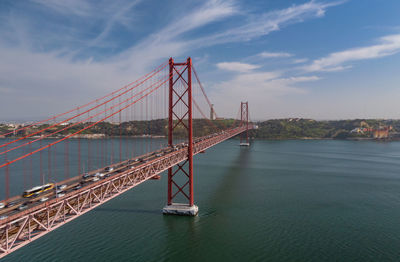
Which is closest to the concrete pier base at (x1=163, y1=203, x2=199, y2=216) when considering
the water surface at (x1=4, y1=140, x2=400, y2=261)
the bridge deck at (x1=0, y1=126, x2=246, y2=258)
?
the water surface at (x1=4, y1=140, x2=400, y2=261)

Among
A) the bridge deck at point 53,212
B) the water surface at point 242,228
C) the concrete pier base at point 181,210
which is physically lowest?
the water surface at point 242,228

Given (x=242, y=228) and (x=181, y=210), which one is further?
(x=181, y=210)

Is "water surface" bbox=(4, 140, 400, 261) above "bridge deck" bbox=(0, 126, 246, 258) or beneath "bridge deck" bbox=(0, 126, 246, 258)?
beneath

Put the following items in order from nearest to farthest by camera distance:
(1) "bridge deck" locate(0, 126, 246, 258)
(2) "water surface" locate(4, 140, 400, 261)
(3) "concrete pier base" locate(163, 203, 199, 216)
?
1. (1) "bridge deck" locate(0, 126, 246, 258)
2. (2) "water surface" locate(4, 140, 400, 261)
3. (3) "concrete pier base" locate(163, 203, 199, 216)

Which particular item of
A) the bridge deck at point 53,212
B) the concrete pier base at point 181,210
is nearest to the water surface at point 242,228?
the concrete pier base at point 181,210

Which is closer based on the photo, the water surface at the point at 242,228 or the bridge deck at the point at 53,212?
the bridge deck at the point at 53,212

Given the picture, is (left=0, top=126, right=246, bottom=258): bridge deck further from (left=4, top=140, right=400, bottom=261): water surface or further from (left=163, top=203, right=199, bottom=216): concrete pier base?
(left=163, top=203, right=199, bottom=216): concrete pier base

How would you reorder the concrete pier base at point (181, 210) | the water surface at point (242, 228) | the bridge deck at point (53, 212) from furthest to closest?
the concrete pier base at point (181, 210) < the water surface at point (242, 228) < the bridge deck at point (53, 212)

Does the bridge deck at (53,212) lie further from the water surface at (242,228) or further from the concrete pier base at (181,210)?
the concrete pier base at (181,210)

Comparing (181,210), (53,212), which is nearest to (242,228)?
(181,210)

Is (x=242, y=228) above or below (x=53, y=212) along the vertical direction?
below

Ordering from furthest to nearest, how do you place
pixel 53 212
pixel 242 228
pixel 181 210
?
pixel 181 210
pixel 242 228
pixel 53 212

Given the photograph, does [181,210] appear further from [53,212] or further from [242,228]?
[53,212]
